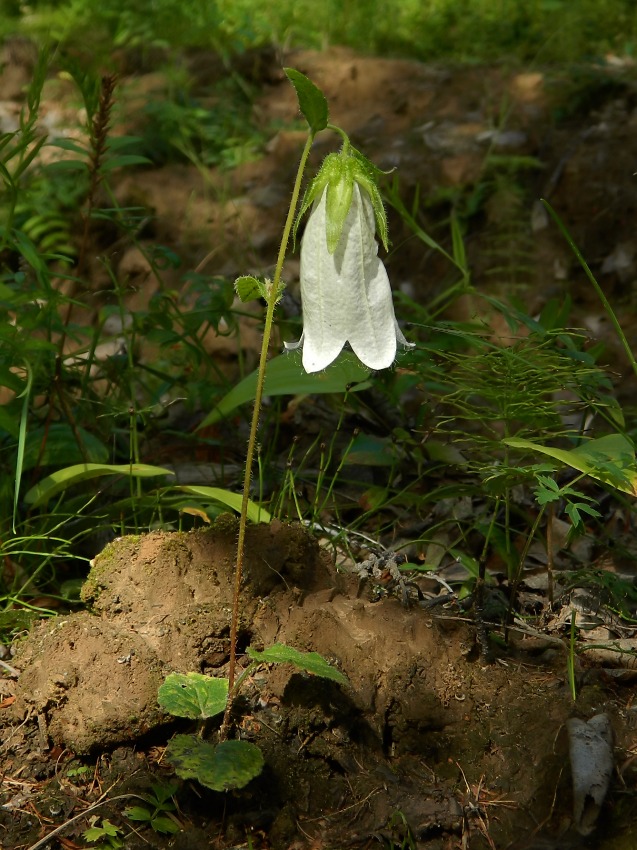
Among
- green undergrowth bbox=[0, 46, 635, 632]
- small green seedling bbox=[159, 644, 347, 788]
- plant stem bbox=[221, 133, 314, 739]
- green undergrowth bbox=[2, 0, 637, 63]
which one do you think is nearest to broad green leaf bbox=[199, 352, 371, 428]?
green undergrowth bbox=[0, 46, 635, 632]

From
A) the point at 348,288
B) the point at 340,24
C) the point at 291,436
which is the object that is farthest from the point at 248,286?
the point at 340,24

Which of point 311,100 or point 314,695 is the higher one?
point 311,100

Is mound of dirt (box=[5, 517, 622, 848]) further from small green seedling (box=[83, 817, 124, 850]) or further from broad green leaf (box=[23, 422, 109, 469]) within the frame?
broad green leaf (box=[23, 422, 109, 469])

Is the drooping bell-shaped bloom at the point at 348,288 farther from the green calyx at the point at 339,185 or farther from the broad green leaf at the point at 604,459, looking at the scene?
the broad green leaf at the point at 604,459

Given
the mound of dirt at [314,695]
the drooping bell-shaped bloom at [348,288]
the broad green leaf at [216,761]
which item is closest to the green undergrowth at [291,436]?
the mound of dirt at [314,695]

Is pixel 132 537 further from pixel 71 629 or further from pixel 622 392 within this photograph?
pixel 622 392

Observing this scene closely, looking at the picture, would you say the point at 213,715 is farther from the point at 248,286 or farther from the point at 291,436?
the point at 291,436
